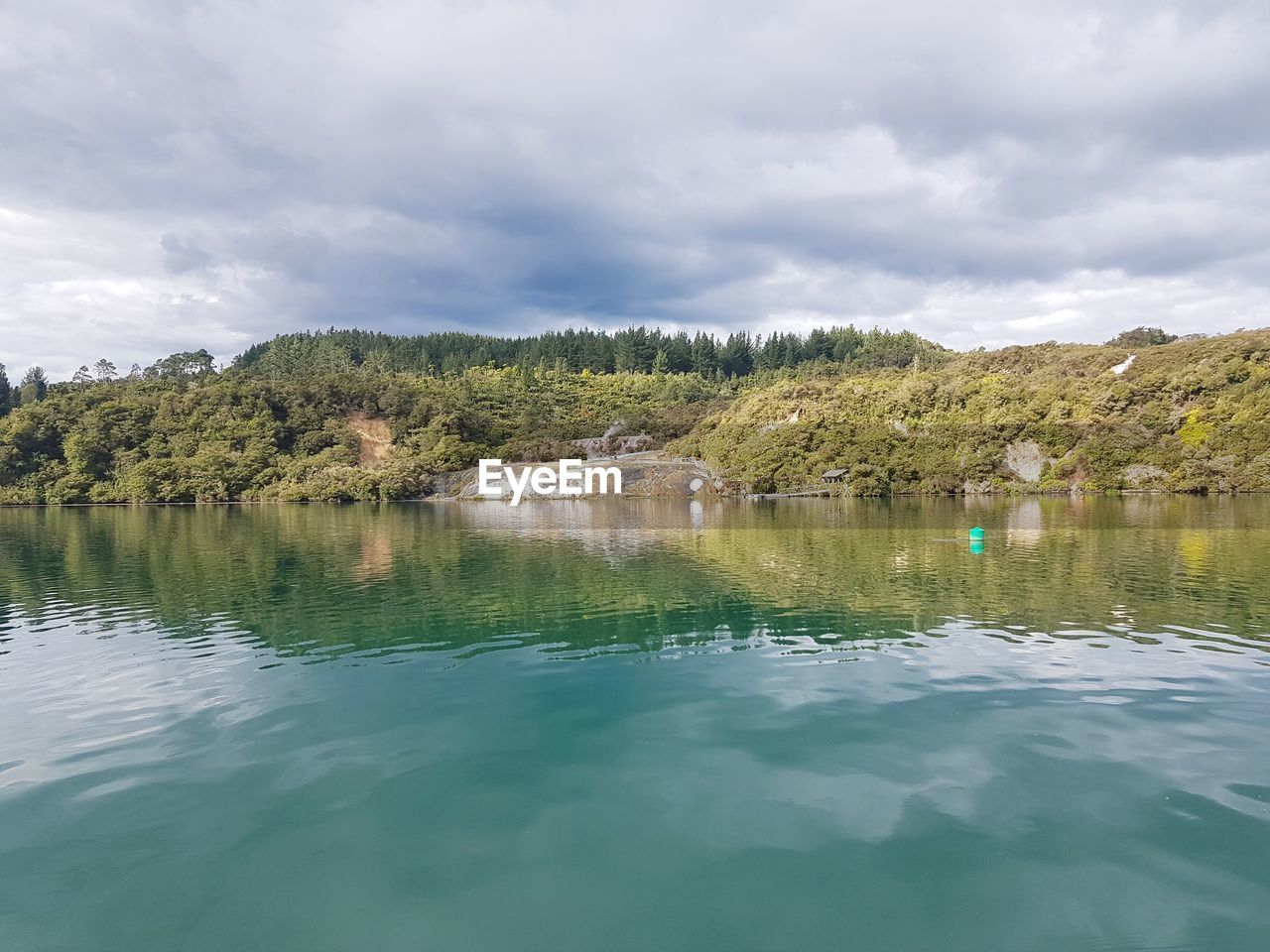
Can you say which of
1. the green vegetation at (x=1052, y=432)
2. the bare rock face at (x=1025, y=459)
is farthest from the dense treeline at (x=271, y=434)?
the bare rock face at (x=1025, y=459)

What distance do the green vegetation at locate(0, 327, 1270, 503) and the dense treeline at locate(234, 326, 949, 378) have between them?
69.2 feet

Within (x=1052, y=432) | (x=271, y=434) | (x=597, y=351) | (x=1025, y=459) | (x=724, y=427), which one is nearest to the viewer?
(x=1052, y=432)

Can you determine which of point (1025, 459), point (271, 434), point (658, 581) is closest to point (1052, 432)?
point (1025, 459)

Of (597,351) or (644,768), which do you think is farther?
(597,351)

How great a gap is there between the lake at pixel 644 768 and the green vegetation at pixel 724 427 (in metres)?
48.8

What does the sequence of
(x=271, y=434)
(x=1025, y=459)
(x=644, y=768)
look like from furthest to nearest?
(x=271, y=434) < (x=1025, y=459) < (x=644, y=768)

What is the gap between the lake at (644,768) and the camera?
16.8ft

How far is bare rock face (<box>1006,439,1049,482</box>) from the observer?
62.2 m

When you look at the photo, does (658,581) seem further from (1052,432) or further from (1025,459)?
(1052,432)

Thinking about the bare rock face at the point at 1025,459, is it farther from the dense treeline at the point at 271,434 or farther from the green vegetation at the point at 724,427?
the dense treeline at the point at 271,434

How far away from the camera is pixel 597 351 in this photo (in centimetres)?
13388

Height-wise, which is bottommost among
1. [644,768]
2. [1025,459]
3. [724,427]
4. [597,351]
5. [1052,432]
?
[644,768]

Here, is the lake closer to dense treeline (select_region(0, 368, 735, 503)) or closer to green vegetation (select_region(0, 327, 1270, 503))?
green vegetation (select_region(0, 327, 1270, 503))

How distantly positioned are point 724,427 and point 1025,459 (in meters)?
27.9
